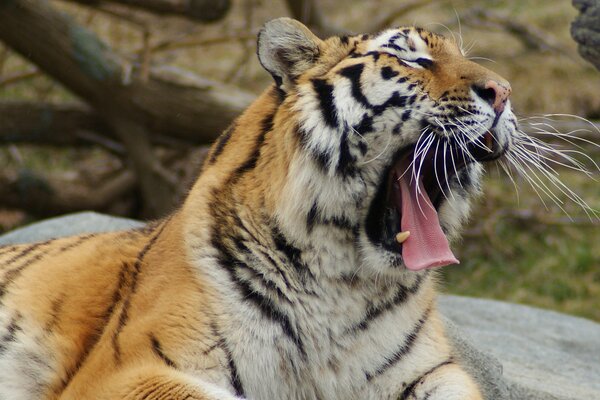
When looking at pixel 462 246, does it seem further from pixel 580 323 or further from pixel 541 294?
pixel 580 323

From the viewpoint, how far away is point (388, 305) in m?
2.81

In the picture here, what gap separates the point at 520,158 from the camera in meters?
2.77

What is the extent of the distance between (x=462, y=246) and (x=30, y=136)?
3.23 m

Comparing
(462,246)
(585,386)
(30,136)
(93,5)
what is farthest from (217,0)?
(585,386)

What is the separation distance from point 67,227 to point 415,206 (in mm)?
2519

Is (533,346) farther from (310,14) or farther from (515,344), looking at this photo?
(310,14)

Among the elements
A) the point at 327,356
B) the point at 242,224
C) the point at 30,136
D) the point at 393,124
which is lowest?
the point at 30,136

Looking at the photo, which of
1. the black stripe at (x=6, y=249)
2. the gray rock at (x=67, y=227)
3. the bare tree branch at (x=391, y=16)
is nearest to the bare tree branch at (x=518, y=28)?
the bare tree branch at (x=391, y=16)

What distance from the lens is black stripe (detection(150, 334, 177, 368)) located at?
2.60m

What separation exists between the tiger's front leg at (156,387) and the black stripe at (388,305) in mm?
440

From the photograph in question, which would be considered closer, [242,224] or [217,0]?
[242,224]

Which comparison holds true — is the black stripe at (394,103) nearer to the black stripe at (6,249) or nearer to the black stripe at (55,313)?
the black stripe at (55,313)

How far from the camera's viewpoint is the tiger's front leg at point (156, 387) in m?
2.50

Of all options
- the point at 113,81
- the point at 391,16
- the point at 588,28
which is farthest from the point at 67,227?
the point at 391,16
